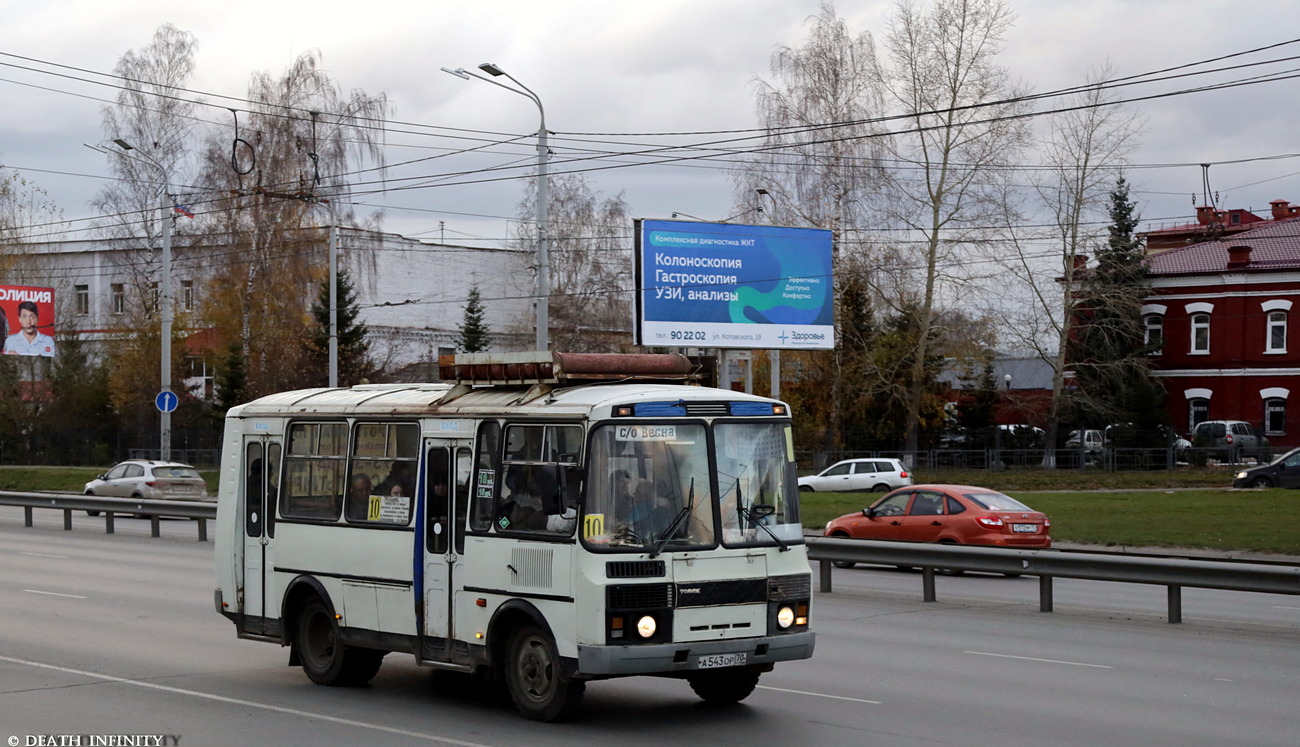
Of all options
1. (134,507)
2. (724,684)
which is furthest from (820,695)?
(134,507)

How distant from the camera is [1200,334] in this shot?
59.6 meters

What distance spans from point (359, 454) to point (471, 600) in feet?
5.98

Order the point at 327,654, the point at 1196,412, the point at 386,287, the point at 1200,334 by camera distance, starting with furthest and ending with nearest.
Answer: the point at 386,287
the point at 1196,412
the point at 1200,334
the point at 327,654

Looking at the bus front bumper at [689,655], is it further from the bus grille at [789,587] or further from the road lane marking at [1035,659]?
the road lane marking at [1035,659]

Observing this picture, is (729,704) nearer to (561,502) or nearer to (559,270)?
(561,502)

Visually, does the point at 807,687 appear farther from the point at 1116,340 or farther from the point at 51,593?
the point at 1116,340

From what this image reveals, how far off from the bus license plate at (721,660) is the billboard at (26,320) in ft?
147

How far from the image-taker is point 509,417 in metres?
9.91

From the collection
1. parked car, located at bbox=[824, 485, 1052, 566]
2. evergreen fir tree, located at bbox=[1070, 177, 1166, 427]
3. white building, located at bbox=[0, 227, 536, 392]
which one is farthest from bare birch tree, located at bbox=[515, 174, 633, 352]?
parked car, located at bbox=[824, 485, 1052, 566]

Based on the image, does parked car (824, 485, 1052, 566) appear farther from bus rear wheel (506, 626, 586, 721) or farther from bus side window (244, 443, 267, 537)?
bus rear wheel (506, 626, 586, 721)

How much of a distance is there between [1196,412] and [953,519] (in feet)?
139

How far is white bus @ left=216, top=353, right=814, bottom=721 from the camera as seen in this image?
30.0 ft

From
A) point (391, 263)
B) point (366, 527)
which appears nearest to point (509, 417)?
point (366, 527)

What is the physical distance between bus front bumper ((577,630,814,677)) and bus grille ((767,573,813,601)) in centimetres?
26
